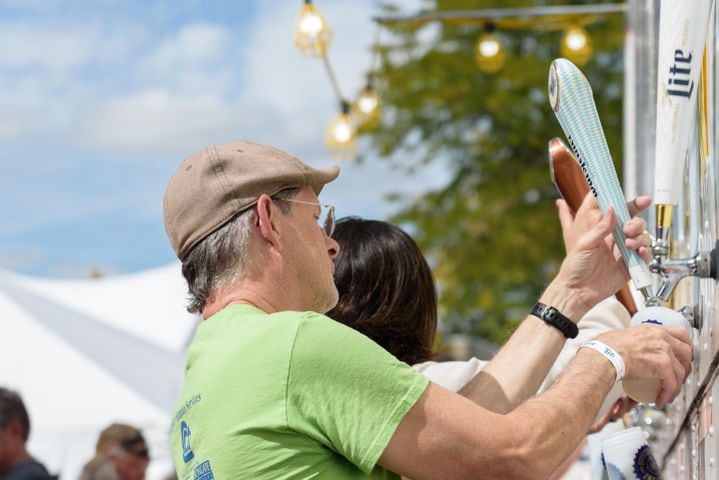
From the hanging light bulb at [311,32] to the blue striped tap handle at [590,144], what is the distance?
18.9 feet

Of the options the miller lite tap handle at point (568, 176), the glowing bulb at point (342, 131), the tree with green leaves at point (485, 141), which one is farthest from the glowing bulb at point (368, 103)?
the miller lite tap handle at point (568, 176)

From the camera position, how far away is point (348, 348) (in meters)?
1.80

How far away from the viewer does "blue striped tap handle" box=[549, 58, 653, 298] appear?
2062mm

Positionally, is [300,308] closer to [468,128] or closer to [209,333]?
[209,333]

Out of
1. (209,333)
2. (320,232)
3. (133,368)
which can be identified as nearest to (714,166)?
(320,232)

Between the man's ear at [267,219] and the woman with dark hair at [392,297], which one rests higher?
the man's ear at [267,219]

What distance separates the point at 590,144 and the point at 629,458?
23.6 inches

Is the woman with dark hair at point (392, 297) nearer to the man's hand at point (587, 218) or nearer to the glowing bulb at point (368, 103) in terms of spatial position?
the man's hand at point (587, 218)

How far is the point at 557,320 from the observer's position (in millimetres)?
2158

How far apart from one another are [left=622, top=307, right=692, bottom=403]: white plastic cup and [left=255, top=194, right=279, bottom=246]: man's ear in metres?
0.67

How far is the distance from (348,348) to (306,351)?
0.22 feet

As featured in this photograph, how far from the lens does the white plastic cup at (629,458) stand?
213cm

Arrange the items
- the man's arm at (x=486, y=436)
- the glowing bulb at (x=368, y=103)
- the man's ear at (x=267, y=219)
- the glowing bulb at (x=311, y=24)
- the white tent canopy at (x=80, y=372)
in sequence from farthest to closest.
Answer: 1. the glowing bulb at (x=368, y=103)
2. the white tent canopy at (x=80, y=372)
3. the glowing bulb at (x=311, y=24)
4. the man's ear at (x=267, y=219)
5. the man's arm at (x=486, y=436)

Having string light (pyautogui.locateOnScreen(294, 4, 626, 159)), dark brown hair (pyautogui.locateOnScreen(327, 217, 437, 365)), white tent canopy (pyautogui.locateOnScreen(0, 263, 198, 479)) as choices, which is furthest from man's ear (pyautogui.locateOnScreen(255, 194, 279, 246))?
white tent canopy (pyautogui.locateOnScreen(0, 263, 198, 479))
